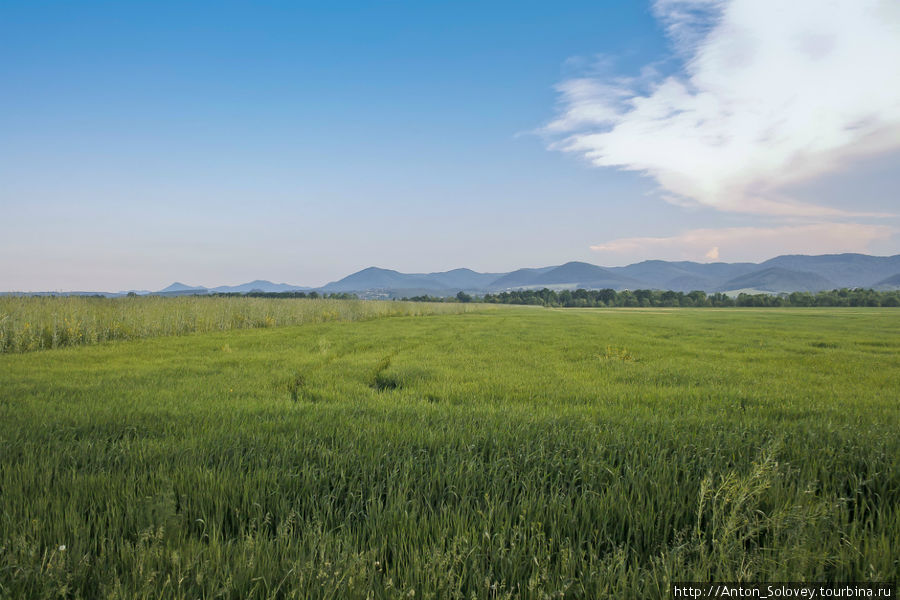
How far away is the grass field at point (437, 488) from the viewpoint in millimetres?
2297

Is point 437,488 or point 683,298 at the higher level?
point 683,298

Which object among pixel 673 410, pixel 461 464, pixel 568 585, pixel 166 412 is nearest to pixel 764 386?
pixel 673 410

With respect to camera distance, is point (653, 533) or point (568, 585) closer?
point (568, 585)

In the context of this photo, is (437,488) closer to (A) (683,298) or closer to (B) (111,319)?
(B) (111,319)

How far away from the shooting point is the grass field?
2.30 meters

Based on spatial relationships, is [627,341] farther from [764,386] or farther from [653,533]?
[653,533]

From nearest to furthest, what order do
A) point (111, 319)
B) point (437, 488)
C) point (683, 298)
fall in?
point (437, 488)
point (111, 319)
point (683, 298)

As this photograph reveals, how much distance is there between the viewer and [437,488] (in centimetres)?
352

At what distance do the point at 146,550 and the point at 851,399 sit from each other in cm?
969

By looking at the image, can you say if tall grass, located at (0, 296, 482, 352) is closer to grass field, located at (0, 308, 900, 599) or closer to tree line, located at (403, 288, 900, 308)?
grass field, located at (0, 308, 900, 599)

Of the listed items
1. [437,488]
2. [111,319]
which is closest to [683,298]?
[111,319]

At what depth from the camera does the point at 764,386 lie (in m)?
8.09

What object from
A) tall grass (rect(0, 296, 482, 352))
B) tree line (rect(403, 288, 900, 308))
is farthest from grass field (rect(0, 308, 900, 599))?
tree line (rect(403, 288, 900, 308))

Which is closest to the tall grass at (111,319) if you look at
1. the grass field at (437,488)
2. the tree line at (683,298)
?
the grass field at (437,488)
